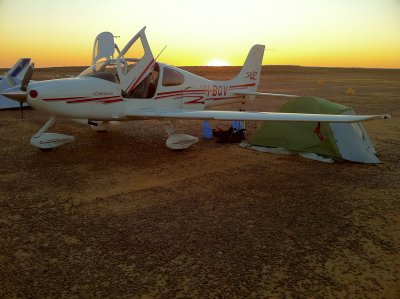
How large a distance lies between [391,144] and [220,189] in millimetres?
6098

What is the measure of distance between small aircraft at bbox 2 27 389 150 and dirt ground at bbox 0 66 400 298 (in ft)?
3.11

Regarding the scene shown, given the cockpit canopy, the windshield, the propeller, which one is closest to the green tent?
the cockpit canopy

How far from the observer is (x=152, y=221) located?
14.8 feet

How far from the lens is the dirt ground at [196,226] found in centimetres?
325

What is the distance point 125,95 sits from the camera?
7.80m

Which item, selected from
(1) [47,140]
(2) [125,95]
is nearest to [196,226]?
(2) [125,95]

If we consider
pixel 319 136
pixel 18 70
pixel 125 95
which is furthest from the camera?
pixel 18 70

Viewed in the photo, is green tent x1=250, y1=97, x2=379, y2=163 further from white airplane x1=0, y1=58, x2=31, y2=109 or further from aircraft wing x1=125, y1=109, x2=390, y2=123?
white airplane x1=0, y1=58, x2=31, y2=109

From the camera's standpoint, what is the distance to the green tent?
7410mm

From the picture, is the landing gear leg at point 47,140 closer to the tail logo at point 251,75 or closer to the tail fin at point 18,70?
the tail logo at point 251,75

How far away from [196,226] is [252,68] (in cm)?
882

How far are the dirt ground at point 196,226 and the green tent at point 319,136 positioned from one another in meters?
0.36

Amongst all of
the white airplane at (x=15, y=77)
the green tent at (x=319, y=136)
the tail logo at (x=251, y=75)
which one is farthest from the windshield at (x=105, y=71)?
the white airplane at (x=15, y=77)

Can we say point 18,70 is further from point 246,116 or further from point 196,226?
point 196,226
